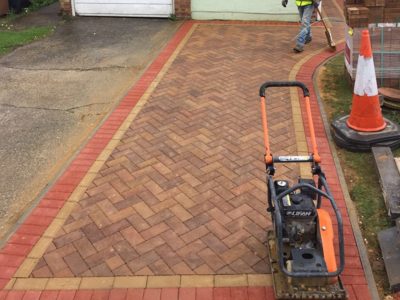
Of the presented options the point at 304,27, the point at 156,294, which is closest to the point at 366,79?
the point at 156,294

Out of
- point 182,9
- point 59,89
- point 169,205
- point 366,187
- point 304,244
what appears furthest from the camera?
point 182,9

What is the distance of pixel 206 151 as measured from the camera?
5473 millimetres

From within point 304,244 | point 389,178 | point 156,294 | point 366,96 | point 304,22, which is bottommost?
point 156,294

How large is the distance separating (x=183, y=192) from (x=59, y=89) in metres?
3.68

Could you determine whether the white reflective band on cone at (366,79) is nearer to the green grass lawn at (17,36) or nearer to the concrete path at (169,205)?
the concrete path at (169,205)

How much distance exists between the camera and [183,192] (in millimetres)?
4738

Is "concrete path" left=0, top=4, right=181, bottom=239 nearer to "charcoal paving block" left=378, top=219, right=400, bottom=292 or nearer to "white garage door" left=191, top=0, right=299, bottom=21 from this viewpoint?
"white garage door" left=191, top=0, right=299, bottom=21

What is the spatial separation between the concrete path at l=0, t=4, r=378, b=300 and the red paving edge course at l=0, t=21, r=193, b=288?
1 cm

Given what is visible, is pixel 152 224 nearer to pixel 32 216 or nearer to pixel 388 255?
pixel 32 216

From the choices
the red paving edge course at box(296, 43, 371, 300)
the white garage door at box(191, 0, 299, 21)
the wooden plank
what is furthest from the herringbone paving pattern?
the white garage door at box(191, 0, 299, 21)

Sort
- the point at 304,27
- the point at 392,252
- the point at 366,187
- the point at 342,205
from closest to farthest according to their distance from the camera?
the point at 392,252 < the point at 342,205 < the point at 366,187 < the point at 304,27

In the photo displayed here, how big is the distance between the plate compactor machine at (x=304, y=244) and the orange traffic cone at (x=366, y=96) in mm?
2006

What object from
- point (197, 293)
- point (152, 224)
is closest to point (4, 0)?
point (152, 224)

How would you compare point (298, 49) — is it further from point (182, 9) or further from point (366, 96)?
point (366, 96)
